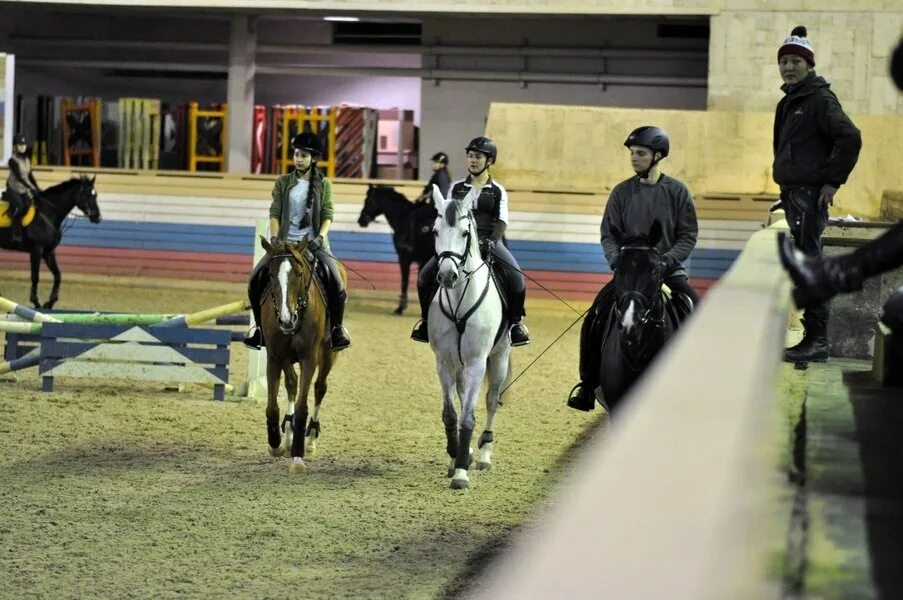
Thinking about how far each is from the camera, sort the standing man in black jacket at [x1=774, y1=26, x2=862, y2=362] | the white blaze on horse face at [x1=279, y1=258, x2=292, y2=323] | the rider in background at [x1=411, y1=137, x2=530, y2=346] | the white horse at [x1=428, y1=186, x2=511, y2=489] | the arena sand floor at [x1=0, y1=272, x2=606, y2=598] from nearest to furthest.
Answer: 1. the arena sand floor at [x1=0, y1=272, x2=606, y2=598]
2. the standing man in black jacket at [x1=774, y1=26, x2=862, y2=362]
3. the white horse at [x1=428, y1=186, x2=511, y2=489]
4. the white blaze on horse face at [x1=279, y1=258, x2=292, y2=323]
5. the rider in background at [x1=411, y1=137, x2=530, y2=346]

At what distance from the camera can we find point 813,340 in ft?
24.7

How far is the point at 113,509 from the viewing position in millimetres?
7535

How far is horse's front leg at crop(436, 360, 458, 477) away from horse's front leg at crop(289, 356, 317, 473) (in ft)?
2.83

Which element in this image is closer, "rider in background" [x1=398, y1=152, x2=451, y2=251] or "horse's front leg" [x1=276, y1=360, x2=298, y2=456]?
"horse's front leg" [x1=276, y1=360, x2=298, y2=456]

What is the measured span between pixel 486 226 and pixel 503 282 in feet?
1.31

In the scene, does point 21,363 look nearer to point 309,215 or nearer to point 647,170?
point 309,215

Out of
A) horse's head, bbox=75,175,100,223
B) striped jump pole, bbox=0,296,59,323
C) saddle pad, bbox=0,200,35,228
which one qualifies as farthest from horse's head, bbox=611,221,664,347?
horse's head, bbox=75,175,100,223

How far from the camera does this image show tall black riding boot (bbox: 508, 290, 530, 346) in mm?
8898

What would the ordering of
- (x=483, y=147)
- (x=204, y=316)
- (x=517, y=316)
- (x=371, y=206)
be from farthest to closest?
1. (x=371, y=206)
2. (x=204, y=316)
3. (x=517, y=316)
4. (x=483, y=147)

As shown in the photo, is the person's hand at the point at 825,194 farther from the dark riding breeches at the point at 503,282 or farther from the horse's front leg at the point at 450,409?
the horse's front leg at the point at 450,409

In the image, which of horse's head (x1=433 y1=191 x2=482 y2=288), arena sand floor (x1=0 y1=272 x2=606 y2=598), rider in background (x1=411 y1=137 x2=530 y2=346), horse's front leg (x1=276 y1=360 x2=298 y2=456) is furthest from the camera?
horse's front leg (x1=276 y1=360 x2=298 y2=456)

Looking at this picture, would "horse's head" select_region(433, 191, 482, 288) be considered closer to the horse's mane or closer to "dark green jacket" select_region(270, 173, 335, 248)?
"dark green jacket" select_region(270, 173, 335, 248)

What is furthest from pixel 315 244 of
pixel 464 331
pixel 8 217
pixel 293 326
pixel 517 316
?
pixel 8 217

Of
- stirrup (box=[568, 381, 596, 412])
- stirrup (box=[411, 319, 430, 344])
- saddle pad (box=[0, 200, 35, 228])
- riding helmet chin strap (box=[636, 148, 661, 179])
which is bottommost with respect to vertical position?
stirrup (box=[568, 381, 596, 412])
